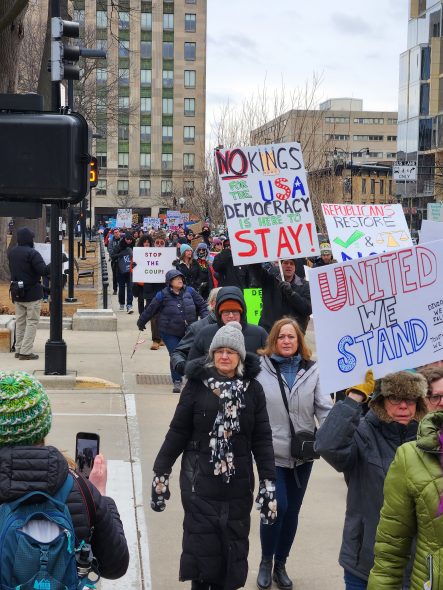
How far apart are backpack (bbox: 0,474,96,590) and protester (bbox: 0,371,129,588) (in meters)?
0.02

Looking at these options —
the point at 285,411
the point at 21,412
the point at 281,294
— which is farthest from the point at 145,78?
the point at 21,412

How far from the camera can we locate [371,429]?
443cm

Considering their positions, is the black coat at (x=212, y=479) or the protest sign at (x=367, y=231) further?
the protest sign at (x=367, y=231)

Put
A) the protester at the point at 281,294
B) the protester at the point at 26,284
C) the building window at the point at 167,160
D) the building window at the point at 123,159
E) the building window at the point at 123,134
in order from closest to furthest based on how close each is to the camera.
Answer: the protester at the point at 281,294
the protester at the point at 26,284
the building window at the point at 123,134
the building window at the point at 167,160
the building window at the point at 123,159

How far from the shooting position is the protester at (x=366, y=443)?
432cm

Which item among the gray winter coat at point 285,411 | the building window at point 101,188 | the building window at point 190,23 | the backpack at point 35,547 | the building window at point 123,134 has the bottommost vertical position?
the gray winter coat at point 285,411

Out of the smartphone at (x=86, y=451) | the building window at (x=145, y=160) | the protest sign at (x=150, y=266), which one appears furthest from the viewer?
the building window at (x=145, y=160)

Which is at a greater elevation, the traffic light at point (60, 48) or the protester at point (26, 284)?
the traffic light at point (60, 48)

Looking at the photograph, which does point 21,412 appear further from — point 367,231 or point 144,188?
point 144,188

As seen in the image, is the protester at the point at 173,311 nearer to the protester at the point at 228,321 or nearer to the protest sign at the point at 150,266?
the protester at the point at 228,321

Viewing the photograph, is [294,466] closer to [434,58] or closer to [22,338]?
[22,338]

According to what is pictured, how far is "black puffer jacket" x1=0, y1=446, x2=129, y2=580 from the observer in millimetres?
2859

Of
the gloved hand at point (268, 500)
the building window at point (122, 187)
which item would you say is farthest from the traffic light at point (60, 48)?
the building window at point (122, 187)

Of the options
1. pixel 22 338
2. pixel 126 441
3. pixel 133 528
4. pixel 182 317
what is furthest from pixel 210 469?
pixel 22 338
